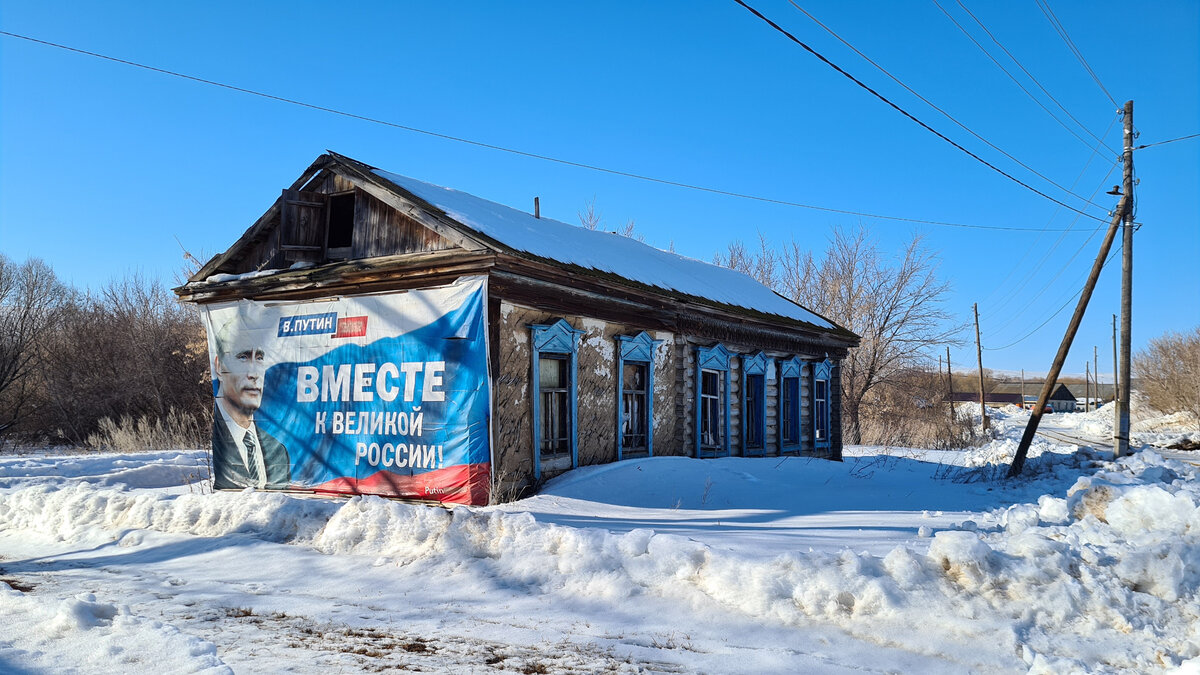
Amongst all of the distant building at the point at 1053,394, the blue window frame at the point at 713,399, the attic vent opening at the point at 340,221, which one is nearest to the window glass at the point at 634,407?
the blue window frame at the point at 713,399

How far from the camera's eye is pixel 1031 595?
4.89 m

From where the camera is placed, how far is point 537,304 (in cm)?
1132

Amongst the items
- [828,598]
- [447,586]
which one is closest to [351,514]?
[447,586]

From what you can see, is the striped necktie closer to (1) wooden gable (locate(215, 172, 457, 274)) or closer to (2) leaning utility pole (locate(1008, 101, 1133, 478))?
(1) wooden gable (locate(215, 172, 457, 274))

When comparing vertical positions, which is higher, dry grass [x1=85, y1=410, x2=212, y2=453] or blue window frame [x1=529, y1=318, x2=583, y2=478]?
blue window frame [x1=529, y1=318, x2=583, y2=478]

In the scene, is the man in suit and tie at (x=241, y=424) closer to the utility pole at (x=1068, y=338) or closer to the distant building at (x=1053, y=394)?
the utility pole at (x=1068, y=338)

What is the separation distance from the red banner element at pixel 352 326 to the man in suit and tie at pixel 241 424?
181cm

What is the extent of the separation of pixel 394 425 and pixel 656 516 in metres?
4.05

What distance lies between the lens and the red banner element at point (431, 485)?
401 inches

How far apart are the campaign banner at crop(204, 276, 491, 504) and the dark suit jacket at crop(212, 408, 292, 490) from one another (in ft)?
0.07

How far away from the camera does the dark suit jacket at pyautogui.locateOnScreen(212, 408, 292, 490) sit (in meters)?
12.3


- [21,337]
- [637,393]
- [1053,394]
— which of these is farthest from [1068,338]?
Result: [1053,394]

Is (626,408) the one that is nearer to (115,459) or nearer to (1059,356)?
(1059,356)

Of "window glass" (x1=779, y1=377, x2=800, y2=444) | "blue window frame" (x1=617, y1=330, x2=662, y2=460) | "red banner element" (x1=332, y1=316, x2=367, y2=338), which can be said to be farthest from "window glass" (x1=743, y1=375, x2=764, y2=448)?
"red banner element" (x1=332, y1=316, x2=367, y2=338)
